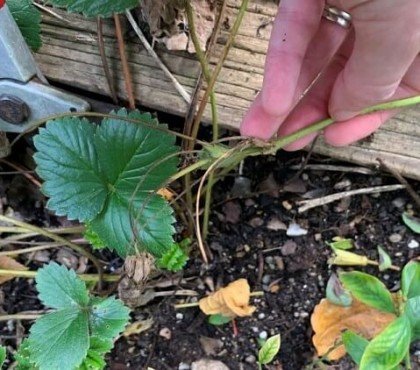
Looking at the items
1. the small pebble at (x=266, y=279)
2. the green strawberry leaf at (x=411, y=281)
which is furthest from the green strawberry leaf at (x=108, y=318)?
the green strawberry leaf at (x=411, y=281)

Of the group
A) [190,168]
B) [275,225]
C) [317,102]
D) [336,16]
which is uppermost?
[336,16]

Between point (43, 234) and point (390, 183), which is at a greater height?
point (390, 183)

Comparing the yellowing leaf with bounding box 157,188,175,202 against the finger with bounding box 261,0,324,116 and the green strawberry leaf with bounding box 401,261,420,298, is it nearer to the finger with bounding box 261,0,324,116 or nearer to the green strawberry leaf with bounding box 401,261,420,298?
the finger with bounding box 261,0,324,116

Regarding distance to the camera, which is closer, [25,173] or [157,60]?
[157,60]

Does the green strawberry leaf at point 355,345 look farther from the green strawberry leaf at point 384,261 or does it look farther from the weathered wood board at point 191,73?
the weathered wood board at point 191,73

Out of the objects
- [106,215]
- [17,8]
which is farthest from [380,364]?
[17,8]

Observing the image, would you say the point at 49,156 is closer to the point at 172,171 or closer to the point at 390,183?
the point at 172,171

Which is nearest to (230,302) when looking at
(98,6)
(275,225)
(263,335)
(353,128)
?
(263,335)

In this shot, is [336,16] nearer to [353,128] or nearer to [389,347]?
[353,128]
